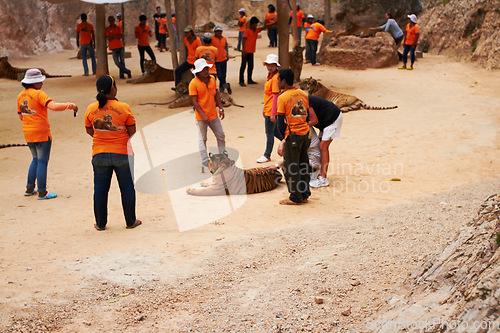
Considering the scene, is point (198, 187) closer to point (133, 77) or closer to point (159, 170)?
point (159, 170)

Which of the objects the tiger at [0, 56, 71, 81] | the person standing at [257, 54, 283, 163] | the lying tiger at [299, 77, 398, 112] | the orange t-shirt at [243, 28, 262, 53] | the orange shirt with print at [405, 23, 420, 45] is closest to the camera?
the person standing at [257, 54, 283, 163]

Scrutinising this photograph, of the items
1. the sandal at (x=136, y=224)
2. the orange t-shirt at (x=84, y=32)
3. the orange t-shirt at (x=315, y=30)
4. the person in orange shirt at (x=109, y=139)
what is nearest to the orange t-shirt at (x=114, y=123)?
the person in orange shirt at (x=109, y=139)

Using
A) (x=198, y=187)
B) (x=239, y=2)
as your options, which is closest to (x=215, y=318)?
(x=198, y=187)

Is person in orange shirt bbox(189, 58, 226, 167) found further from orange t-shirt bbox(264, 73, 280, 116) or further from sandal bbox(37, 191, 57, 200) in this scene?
sandal bbox(37, 191, 57, 200)

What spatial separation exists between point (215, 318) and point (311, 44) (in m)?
15.5

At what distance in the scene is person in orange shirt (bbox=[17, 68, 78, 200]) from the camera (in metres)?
7.01

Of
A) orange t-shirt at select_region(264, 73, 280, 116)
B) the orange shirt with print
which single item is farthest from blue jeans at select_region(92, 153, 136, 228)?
the orange shirt with print

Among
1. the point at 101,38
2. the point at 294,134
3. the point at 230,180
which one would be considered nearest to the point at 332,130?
the point at 294,134

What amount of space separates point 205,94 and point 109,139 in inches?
101

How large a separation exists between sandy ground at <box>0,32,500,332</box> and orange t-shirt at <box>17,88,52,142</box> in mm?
925

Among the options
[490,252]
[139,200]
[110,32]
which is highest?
[110,32]

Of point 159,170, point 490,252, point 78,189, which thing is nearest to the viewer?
point 490,252

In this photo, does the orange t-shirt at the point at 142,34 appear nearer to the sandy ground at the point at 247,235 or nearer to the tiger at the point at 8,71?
the tiger at the point at 8,71

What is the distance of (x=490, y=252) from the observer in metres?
3.13
